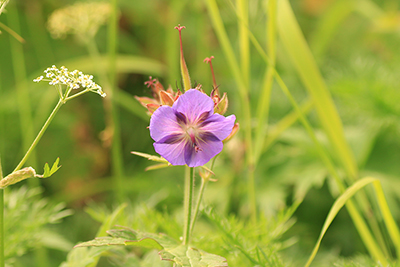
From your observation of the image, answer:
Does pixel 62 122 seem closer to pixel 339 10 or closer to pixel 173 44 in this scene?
pixel 173 44

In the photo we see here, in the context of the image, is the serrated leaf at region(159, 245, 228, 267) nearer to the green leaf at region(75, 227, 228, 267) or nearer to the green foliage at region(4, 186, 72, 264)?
the green leaf at region(75, 227, 228, 267)

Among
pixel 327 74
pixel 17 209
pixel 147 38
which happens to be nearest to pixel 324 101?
pixel 17 209

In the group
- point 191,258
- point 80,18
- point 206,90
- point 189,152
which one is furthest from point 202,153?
point 206,90

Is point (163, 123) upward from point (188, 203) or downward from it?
upward

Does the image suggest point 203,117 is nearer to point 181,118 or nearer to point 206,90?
point 181,118

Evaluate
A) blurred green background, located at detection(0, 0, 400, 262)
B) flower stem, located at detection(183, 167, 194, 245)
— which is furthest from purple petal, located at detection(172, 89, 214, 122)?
blurred green background, located at detection(0, 0, 400, 262)

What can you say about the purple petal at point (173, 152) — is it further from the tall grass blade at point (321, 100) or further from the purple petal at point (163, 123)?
the tall grass blade at point (321, 100)
